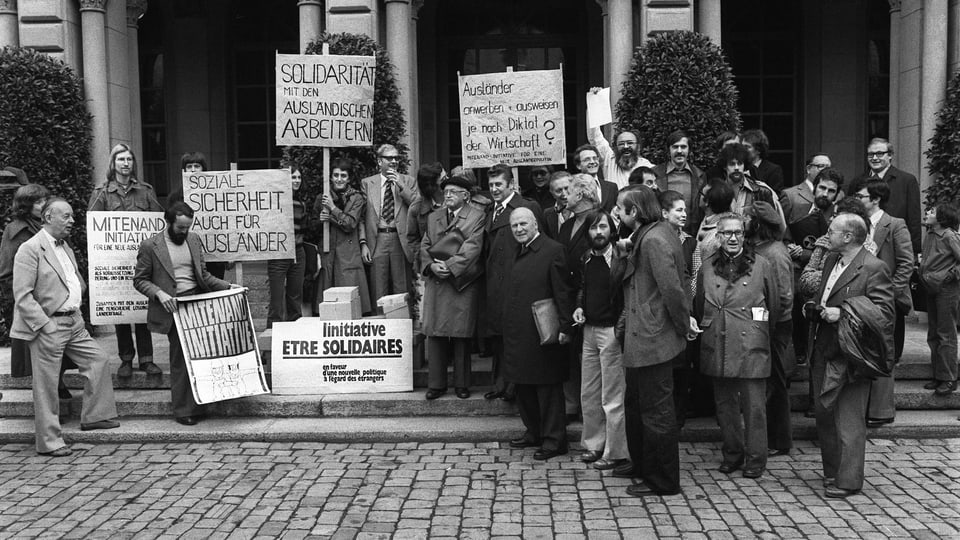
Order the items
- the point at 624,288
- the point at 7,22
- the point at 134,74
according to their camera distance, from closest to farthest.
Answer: the point at 624,288
the point at 7,22
the point at 134,74

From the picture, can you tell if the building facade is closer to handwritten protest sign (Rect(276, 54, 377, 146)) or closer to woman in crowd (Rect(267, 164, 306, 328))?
woman in crowd (Rect(267, 164, 306, 328))

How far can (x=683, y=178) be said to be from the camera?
875 centimetres

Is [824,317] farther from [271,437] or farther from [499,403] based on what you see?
[271,437]

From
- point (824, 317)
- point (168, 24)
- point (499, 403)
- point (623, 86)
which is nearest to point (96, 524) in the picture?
point (499, 403)

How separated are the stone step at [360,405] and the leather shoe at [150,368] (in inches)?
12.5

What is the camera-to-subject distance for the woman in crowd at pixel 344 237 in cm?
935

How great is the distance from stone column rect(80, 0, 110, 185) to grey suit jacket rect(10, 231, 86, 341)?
4.56 metres

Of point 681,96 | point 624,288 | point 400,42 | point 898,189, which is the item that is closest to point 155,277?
point 624,288

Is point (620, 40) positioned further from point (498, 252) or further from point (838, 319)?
point (838, 319)

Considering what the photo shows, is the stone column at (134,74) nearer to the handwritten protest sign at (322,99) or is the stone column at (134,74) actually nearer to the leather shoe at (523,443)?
the handwritten protest sign at (322,99)

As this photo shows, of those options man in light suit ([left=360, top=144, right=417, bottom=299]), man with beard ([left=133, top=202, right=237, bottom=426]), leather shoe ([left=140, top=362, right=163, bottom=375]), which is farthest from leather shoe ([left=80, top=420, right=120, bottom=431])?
man in light suit ([left=360, top=144, right=417, bottom=299])

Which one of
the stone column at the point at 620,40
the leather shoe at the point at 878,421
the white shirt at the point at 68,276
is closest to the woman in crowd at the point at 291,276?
the white shirt at the point at 68,276

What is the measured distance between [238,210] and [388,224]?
4.74 feet

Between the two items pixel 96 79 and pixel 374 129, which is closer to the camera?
pixel 374 129
